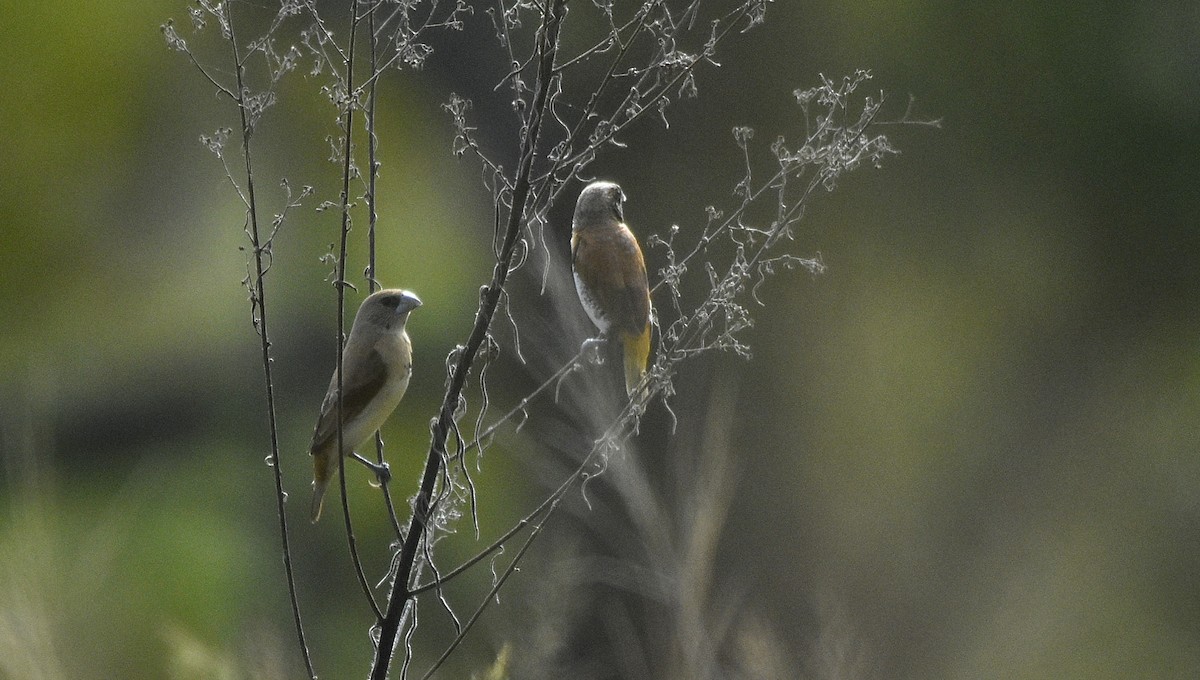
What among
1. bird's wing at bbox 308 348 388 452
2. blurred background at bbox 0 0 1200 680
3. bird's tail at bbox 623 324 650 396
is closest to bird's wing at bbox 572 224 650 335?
bird's tail at bbox 623 324 650 396

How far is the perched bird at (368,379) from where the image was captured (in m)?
3.21

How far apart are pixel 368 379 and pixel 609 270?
3.63 ft

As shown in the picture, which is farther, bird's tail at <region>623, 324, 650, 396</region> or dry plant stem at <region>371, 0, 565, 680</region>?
bird's tail at <region>623, 324, 650, 396</region>

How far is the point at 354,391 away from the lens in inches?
128

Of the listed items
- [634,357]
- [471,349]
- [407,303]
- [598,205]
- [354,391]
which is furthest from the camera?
[634,357]

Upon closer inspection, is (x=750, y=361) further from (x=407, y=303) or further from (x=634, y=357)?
(x=407, y=303)

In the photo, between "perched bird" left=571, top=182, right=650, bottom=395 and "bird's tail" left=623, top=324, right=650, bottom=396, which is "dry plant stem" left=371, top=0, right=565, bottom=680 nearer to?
"perched bird" left=571, top=182, right=650, bottom=395

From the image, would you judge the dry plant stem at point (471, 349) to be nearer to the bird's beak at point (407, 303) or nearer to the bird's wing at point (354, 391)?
the bird's wing at point (354, 391)

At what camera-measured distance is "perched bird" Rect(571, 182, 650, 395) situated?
4207 millimetres

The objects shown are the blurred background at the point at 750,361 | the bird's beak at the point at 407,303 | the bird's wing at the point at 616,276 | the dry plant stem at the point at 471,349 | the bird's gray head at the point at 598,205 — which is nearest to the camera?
the dry plant stem at the point at 471,349

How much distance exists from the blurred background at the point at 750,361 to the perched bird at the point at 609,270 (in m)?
0.30

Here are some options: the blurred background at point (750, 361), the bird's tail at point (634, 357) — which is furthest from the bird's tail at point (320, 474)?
the bird's tail at point (634, 357)

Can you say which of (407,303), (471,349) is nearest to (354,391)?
(407,303)

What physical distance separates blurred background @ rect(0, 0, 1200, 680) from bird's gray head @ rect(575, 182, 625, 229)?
42 centimetres
